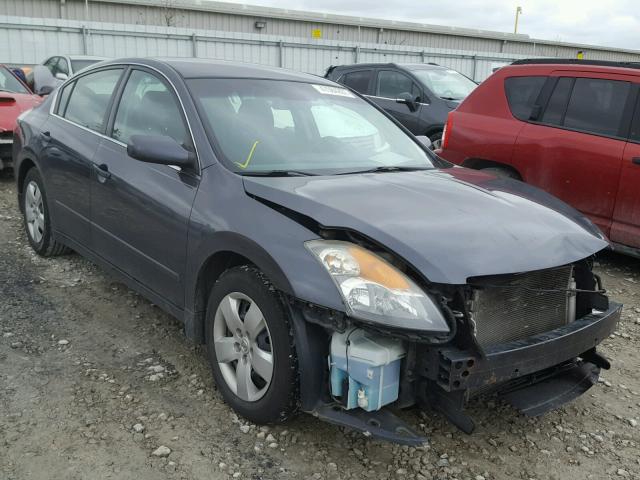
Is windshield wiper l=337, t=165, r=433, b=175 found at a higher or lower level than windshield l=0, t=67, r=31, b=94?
higher

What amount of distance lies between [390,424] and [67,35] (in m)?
18.7

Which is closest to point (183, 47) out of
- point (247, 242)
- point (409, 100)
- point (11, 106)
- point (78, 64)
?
point (78, 64)

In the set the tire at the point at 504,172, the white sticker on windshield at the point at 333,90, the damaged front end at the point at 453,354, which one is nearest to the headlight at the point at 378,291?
the damaged front end at the point at 453,354

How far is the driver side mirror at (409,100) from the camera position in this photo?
9.40 metres

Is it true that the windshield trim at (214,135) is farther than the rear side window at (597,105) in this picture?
No

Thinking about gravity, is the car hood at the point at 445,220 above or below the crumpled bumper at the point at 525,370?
above

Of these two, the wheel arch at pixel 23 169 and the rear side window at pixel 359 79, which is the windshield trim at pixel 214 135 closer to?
the wheel arch at pixel 23 169

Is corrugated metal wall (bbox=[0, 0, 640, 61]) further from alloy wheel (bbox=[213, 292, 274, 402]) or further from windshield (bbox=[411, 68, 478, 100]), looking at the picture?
alloy wheel (bbox=[213, 292, 274, 402])

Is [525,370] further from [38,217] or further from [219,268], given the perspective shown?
[38,217]

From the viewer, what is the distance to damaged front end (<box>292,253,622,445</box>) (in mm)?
2344

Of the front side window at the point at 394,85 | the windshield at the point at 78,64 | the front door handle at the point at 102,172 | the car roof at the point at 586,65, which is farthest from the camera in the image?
the windshield at the point at 78,64

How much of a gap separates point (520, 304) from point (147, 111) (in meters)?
2.36

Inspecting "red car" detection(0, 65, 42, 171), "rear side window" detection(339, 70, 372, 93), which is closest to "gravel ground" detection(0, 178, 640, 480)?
"red car" detection(0, 65, 42, 171)

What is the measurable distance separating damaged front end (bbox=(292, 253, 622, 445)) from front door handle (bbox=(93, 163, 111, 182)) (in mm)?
1799
